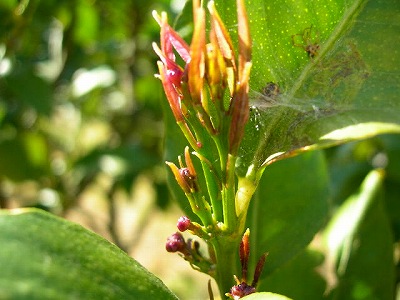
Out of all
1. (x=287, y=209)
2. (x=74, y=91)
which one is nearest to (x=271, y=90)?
(x=287, y=209)

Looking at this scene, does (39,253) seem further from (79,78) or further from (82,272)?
(79,78)

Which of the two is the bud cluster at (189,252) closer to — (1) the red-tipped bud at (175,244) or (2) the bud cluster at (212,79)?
(1) the red-tipped bud at (175,244)

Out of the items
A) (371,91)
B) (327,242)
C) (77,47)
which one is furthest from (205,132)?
(77,47)

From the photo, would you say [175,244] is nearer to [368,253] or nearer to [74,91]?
[368,253]

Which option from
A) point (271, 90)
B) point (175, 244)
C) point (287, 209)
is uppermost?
point (271, 90)

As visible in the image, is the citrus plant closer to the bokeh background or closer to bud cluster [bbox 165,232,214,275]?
bud cluster [bbox 165,232,214,275]
